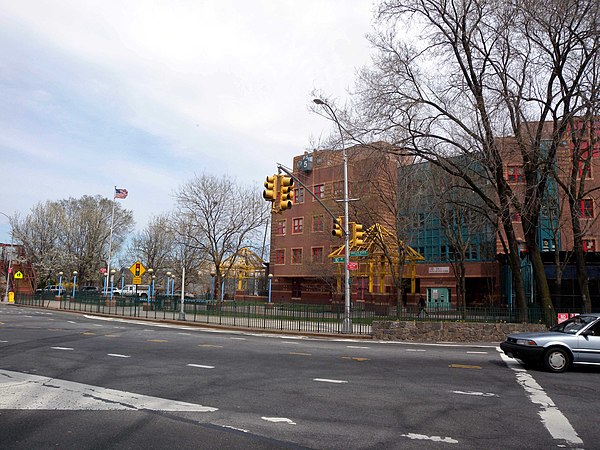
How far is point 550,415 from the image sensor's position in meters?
7.57

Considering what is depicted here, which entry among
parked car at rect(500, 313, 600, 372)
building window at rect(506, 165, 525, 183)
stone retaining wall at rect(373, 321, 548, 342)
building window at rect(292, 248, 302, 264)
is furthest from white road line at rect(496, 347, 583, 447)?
building window at rect(292, 248, 302, 264)

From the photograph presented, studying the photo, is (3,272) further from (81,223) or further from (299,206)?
(299,206)

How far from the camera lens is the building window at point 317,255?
53.3 metres

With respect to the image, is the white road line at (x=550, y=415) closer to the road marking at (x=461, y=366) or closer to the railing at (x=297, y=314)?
the road marking at (x=461, y=366)

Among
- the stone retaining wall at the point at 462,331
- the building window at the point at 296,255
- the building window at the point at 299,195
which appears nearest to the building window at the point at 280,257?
Answer: the building window at the point at 296,255

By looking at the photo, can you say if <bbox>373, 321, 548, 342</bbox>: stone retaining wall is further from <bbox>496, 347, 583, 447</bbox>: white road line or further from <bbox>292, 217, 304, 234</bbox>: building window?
<bbox>292, 217, 304, 234</bbox>: building window

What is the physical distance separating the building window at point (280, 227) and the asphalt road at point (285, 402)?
157ft

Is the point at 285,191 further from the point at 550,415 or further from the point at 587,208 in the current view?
the point at 587,208

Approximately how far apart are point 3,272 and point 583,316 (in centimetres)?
7371

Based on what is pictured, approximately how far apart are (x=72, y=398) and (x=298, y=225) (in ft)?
172

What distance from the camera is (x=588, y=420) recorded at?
7.30 meters

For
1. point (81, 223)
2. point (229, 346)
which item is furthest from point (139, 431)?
point (81, 223)

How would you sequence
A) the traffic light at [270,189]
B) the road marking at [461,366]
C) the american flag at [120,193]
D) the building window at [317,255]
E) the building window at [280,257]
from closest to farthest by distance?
the road marking at [461,366]
the traffic light at [270,189]
the american flag at [120,193]
the building window at [317,255]
the building window at [280,257]

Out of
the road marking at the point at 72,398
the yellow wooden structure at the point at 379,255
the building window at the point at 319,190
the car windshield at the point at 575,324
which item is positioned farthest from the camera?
the building window at the point at 319,190
